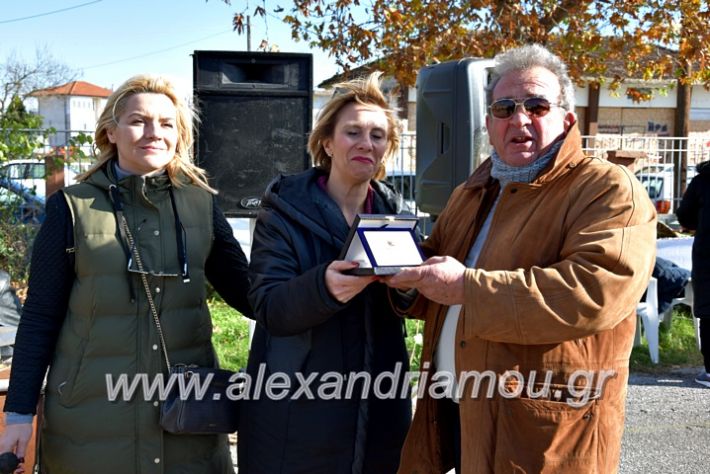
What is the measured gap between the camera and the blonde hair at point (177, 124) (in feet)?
7.69

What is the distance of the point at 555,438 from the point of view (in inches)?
74.4

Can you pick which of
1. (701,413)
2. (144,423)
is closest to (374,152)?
(144,423)

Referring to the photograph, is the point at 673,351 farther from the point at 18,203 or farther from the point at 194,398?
the point at 18,203

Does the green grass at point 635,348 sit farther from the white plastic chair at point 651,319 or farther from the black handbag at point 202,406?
the black handbag at point 202,406

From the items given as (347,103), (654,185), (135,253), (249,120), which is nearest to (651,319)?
(249,120)

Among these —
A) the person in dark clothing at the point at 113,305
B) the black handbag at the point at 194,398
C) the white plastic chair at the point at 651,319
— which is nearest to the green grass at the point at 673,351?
the white plastic chair at the point at 651,319

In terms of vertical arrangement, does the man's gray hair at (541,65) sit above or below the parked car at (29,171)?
above

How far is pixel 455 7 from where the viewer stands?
9.02 metres

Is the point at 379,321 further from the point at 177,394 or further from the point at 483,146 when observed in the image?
the point at 483,146

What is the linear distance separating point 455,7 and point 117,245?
7596 millimetres

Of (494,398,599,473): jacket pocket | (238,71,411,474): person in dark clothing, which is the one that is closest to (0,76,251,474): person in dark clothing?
(238,71,411,474): person in dark clothing

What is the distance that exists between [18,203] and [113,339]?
6.53m

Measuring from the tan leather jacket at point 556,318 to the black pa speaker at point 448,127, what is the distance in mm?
3113

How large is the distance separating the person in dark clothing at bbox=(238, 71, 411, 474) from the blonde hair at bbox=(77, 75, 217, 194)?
1.05 ft
